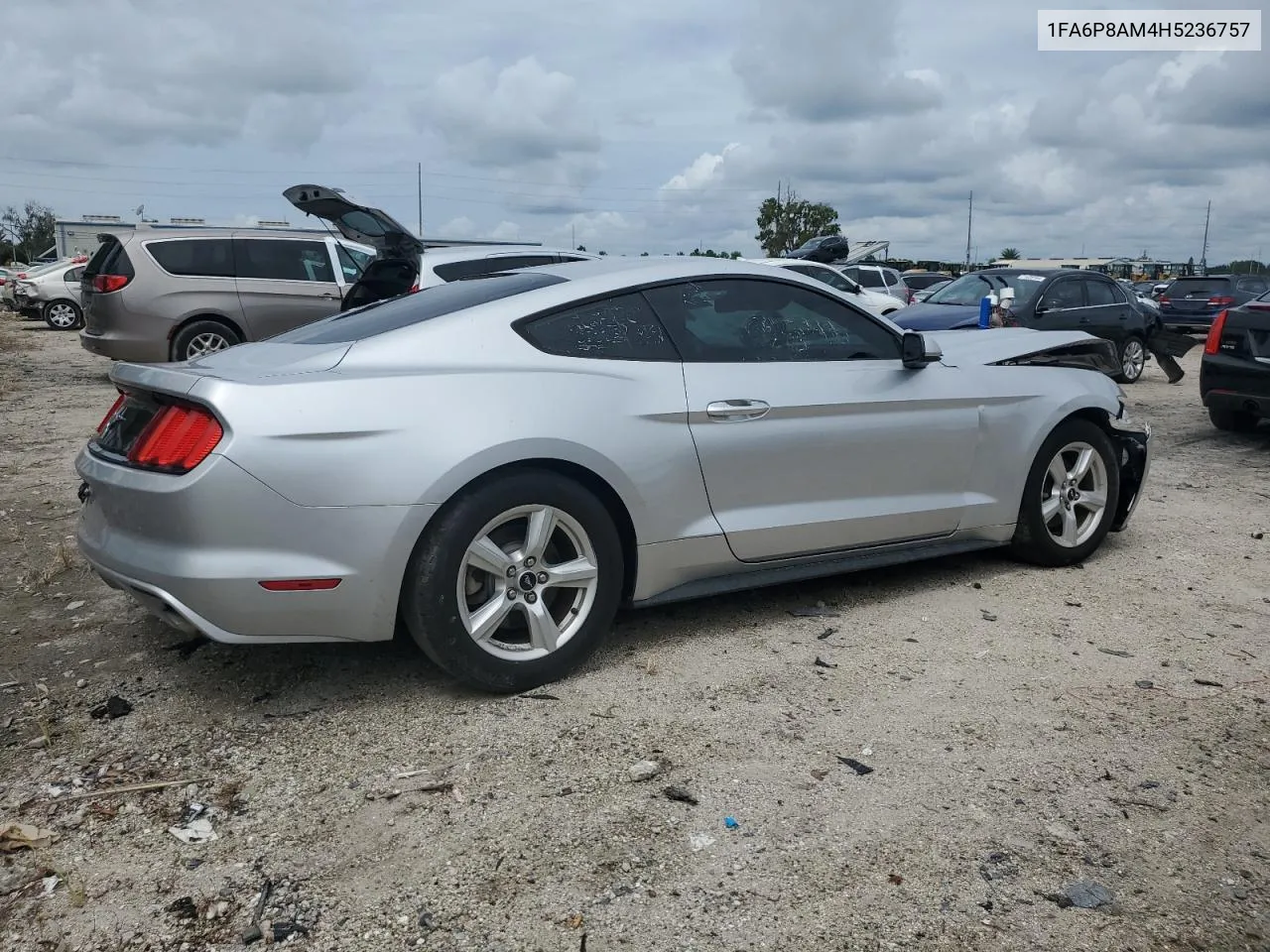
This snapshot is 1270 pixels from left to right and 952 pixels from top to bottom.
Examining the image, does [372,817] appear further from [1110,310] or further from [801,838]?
[1110,310]

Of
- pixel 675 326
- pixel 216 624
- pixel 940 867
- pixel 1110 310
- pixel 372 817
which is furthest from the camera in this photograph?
pixel 1110 310

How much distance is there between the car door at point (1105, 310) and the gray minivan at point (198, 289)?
8774 millimetres

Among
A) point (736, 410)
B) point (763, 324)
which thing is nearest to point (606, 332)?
point (736, 410)

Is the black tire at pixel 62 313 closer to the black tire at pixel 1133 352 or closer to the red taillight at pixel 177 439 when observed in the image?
the black tire at pixel 1133 352

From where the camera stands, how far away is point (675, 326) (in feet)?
13.1

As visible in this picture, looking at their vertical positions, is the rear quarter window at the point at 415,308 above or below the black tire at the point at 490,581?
above

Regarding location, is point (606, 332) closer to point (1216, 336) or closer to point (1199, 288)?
point (1216, 336)

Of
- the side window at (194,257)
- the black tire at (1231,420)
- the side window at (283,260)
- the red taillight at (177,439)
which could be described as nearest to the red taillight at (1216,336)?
the black tire at (1231,420)

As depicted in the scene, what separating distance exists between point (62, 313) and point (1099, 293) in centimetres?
2144

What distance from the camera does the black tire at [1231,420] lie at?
31.4 feet

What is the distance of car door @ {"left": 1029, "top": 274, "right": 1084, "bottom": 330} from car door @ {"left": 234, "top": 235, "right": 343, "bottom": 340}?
26.9ft

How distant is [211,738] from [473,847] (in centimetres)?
108

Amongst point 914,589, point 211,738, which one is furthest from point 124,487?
point 914,589

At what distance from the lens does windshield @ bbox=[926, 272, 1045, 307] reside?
41.3ft
